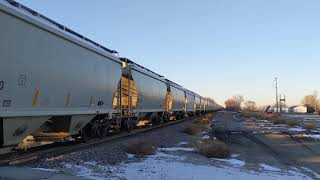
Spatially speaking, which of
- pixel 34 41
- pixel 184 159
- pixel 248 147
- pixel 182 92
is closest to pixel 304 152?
pixel 248 147

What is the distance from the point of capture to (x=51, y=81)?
40.4 ft

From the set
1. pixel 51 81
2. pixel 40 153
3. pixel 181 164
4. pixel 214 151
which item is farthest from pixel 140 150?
pixel 51 81

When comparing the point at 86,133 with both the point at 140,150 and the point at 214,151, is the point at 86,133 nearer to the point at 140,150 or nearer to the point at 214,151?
the point at 140,150

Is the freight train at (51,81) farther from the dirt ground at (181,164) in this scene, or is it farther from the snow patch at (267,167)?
the snow patch at (267,167)

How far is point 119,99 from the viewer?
69.1 ft

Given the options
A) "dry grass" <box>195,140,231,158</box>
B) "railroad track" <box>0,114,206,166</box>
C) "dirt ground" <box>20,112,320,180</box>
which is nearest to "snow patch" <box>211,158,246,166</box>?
"dirt ground" <box>20,112,320,180</box>

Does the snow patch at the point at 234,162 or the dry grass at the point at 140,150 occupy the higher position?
the dry grass at the point at 140,150

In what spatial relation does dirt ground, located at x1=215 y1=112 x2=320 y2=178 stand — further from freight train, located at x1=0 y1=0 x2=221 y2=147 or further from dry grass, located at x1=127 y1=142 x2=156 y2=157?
freight train, located at x1=0 y1=0 x2=221 y2=147

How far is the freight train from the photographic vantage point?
10391 millimetres

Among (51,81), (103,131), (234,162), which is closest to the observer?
(51,81)

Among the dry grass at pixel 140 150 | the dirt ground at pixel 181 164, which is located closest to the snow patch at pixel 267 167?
the dirt ground at pixel 181 164

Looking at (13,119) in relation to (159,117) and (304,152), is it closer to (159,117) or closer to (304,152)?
(304,152)

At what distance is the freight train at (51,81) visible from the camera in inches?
409

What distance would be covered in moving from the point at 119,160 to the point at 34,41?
4.28 m
